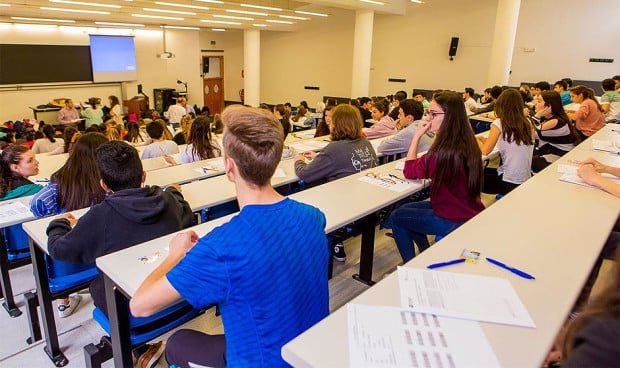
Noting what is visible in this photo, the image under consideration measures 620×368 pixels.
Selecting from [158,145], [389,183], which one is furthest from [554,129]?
[158,145]

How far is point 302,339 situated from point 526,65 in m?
12.0

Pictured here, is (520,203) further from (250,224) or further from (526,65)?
(526,65)

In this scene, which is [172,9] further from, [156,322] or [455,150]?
[156,322]

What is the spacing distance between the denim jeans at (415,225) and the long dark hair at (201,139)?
6.48 feet

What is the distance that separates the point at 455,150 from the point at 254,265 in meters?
1.73

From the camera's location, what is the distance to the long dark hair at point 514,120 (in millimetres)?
3406

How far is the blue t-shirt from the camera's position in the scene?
1.14 meters

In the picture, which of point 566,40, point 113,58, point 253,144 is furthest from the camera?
point 113,58

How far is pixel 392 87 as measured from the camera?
13438 mm

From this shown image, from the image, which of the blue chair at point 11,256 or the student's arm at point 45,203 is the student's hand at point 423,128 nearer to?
the student's arm at point 45,203

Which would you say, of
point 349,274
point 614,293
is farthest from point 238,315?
point 349,274

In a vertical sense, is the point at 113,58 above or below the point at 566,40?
below

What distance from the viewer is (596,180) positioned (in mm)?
2504

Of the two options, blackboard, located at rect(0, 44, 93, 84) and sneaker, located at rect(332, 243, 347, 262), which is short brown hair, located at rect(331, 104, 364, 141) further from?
blackboard, located at rect(0, 44, 93, 84)
